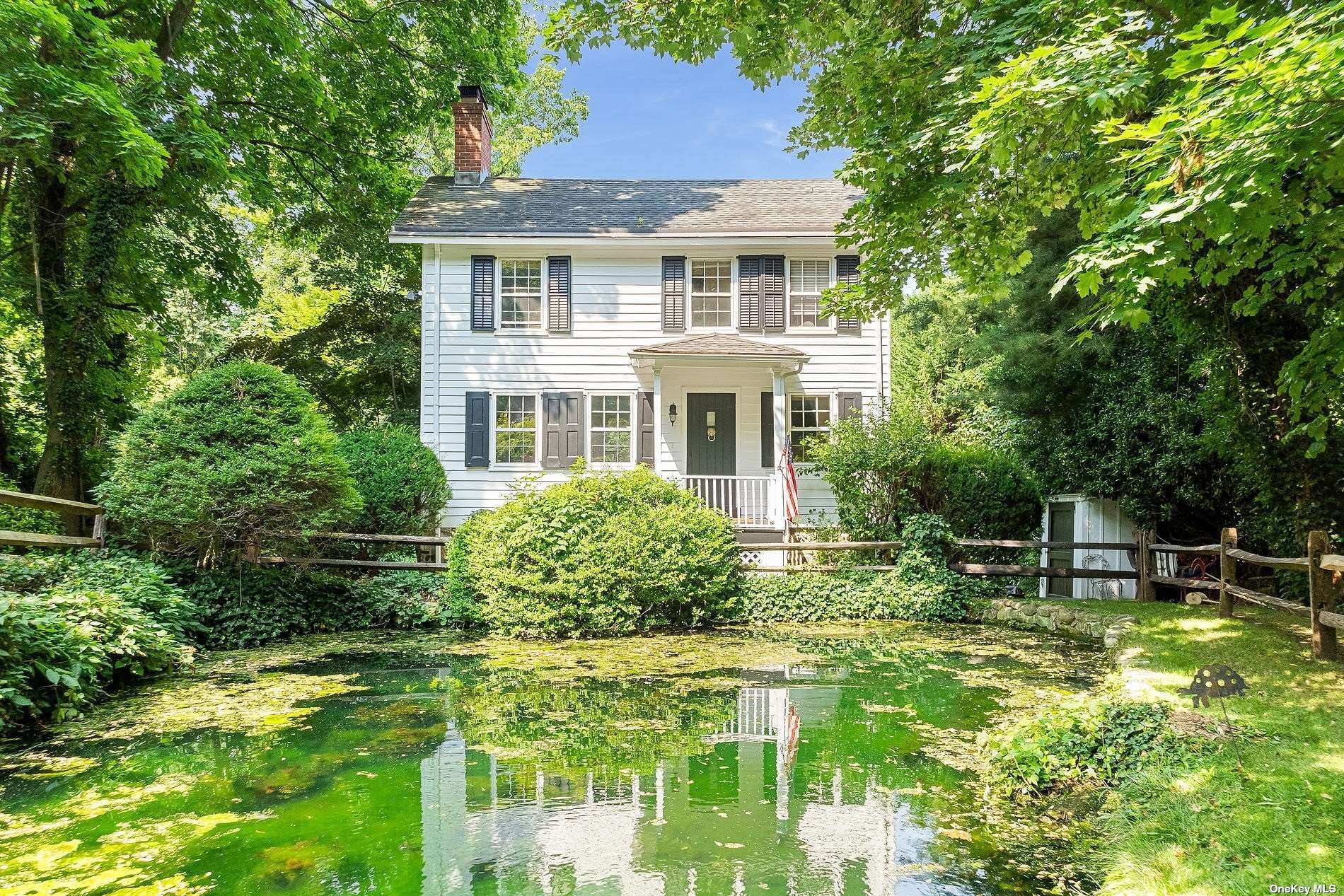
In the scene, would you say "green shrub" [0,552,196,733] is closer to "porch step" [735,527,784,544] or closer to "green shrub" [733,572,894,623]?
"green shrub" [733,572,894,623]

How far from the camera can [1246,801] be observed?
3490 millimetres

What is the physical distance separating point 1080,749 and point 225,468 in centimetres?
909

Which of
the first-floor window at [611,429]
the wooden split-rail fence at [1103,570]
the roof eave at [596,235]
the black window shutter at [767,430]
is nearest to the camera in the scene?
the wooden split-rail fence at [1103,570]

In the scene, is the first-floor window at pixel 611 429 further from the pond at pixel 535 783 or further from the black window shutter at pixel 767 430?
the pond at pixel 535 783

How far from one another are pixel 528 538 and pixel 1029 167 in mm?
7096

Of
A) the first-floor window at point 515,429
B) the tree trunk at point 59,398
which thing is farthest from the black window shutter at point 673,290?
the tree trunk at point 59,398

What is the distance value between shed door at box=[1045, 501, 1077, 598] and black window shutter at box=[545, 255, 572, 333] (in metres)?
10.1

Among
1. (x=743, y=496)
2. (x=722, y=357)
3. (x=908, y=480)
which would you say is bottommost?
(x=743, y=496)

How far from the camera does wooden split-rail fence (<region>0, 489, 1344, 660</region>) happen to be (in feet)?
21.0

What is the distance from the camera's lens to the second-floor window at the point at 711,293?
15.7 meters

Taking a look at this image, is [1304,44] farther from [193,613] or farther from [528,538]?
[193,613]

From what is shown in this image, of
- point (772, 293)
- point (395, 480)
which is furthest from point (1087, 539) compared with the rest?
point (395, 480)

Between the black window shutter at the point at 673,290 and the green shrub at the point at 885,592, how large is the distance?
19.2 feet

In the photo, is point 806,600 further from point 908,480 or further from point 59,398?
point 59,398
